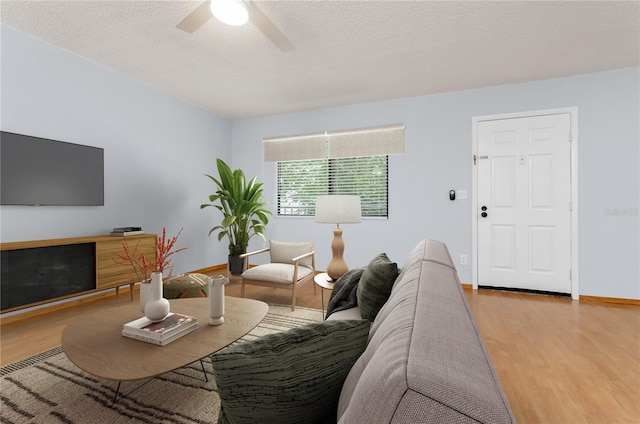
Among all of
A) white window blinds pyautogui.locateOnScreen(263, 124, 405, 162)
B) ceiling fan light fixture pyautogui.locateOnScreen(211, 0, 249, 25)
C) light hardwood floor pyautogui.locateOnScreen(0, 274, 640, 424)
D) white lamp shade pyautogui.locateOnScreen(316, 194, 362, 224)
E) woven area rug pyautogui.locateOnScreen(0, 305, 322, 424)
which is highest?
ceiling fan light fixture pyautogui.locateOnScreen(211, 0, 249, 25)

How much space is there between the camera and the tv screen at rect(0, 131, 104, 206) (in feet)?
8.56

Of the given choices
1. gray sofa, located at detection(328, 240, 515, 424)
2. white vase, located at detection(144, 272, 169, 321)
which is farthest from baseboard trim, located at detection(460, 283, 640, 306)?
white vase, located at detection(144, 272, 169, 321)

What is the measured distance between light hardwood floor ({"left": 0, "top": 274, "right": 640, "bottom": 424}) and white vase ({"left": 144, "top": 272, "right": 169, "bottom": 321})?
128cm

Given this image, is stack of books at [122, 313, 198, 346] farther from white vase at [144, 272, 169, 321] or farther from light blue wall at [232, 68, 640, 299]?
light blue wall at [232, 68, 640, 299]

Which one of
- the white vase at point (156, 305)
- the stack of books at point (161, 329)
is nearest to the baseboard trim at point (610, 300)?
the stack of books at point (161, 329)

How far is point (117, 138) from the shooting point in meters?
3.49

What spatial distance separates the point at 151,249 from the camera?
11.2 ft

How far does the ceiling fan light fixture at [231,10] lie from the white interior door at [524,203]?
3092 millimetres

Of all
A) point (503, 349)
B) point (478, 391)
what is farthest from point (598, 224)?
point (478, 391)

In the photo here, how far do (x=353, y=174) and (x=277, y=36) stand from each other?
2.52 m

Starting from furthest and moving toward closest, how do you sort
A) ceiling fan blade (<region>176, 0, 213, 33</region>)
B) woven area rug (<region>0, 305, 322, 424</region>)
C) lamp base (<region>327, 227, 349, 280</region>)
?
lamp base (<region>327, 227, 349, 280</region>), ceiling fan blade (<region>176, 0, 213, 33</region>), woven area rug (<region>0, 305, 322, 424</region>)

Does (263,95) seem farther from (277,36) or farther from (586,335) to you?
(586,335)

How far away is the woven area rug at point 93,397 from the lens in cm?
148

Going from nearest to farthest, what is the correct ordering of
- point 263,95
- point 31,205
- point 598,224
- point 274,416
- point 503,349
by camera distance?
point 274,416, point 503,349, point 31,205, point 598,224, point 263,95
